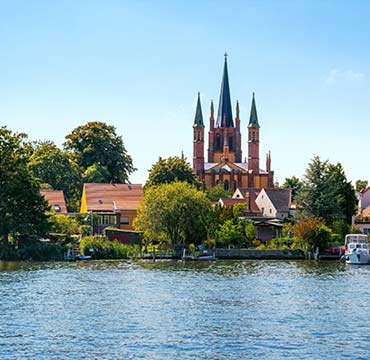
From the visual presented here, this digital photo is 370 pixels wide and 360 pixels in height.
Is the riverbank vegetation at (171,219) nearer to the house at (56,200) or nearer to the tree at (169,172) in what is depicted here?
the house at (56,200)

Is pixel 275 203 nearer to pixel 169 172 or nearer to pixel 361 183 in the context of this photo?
pixel 169 172

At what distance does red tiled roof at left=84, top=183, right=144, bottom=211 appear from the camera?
112 meters

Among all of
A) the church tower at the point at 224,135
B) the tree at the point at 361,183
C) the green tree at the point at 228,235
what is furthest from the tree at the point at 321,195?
the tree at the point at 361,183

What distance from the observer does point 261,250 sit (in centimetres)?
9225

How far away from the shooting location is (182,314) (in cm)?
4359

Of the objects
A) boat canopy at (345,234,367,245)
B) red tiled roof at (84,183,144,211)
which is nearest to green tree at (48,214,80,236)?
red tiled roof at (84,183,144,211)

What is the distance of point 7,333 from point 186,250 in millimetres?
54186

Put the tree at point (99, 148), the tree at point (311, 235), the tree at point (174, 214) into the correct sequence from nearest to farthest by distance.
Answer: the tree at point (174, 214)
the tree at point (311, 235)
the tree at point (99, 148)

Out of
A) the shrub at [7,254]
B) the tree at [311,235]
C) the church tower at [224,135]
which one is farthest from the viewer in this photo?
the church tower at [224,135]

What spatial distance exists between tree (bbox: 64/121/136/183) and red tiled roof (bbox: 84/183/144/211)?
19.5m

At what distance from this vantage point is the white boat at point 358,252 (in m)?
86.6

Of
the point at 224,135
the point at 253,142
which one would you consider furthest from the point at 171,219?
the point at 224,135

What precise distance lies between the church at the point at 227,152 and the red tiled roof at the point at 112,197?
57.5 meters

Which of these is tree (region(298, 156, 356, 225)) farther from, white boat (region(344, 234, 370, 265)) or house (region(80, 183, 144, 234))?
house (region(80, 183, 144, 234))
